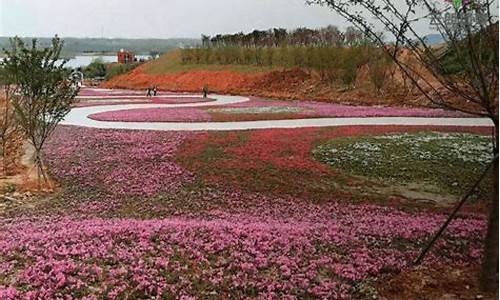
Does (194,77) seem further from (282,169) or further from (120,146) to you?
(282,169)

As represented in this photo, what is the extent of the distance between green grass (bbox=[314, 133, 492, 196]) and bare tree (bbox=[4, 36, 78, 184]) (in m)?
5.61

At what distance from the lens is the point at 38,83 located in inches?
452

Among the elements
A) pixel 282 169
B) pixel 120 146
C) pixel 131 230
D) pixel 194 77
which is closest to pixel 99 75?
pixel 194 77

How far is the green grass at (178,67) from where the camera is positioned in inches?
1813

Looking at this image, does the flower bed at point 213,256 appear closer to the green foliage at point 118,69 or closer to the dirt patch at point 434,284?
the dirt patch at point 434,284

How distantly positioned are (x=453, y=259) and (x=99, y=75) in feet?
217

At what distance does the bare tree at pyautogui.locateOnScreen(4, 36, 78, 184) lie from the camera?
11320 mm

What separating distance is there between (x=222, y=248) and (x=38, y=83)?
7.33m

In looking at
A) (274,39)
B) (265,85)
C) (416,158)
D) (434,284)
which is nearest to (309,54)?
(265,85)

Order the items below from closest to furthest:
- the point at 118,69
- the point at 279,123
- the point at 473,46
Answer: the point at 473,46 < the point at 279,123 < the point at 118,69

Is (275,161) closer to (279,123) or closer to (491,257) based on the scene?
(279,123)

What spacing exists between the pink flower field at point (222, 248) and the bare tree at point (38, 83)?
2790 mm

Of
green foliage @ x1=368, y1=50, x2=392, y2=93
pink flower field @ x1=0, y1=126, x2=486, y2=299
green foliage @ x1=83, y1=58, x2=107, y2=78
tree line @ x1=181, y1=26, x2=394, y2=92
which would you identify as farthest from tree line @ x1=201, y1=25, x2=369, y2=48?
pink flower field @ x1=0, y1=126, x2=486, y2=299

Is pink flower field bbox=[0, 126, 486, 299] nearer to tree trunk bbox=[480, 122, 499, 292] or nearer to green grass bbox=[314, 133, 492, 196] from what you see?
tree trunk bbox=[480, 122, 499, 292]
